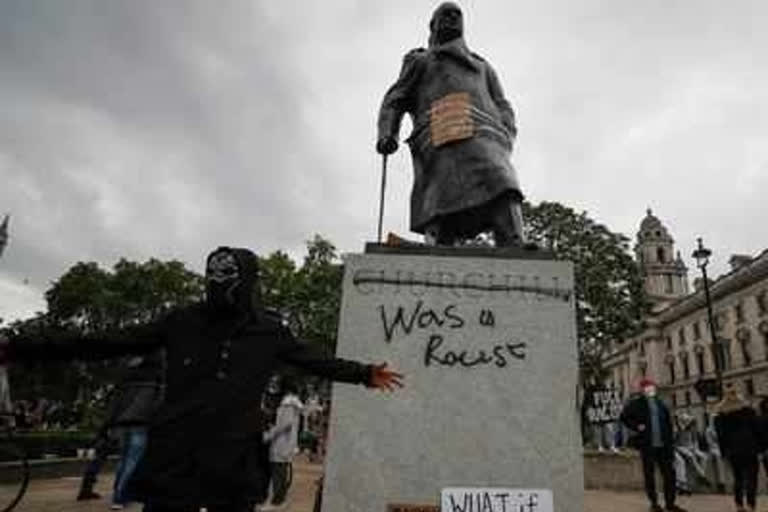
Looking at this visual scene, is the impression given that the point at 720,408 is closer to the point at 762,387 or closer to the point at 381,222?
the point at 381,222

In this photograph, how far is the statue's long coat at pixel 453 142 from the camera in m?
5.49

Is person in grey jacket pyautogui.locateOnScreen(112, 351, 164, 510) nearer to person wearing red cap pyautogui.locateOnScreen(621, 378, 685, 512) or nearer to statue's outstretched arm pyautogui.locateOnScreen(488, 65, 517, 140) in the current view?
statue's outstretched arm pyautogui.locateOnScreen(488, 65, 517, 140)

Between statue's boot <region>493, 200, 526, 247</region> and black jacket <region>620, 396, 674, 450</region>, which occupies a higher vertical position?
statue's boot <region>493, 200, 526, 247</region>

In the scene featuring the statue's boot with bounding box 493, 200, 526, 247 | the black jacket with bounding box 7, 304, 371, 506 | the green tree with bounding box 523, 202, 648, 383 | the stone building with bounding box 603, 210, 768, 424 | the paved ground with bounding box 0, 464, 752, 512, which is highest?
the stone building with bounding box 603, 210, 768, 424

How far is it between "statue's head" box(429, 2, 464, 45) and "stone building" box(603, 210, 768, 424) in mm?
35519

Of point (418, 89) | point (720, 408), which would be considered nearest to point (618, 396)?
point (720, 408)

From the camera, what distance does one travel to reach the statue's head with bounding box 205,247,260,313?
317cm

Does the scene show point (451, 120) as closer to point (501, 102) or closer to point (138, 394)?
point (501, 102)

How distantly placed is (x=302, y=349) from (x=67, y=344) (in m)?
1.02

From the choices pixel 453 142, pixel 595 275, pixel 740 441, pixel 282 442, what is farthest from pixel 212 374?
pixel 595 275

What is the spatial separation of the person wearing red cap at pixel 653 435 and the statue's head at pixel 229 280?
7.27m

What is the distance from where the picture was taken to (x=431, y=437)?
4.30 meters

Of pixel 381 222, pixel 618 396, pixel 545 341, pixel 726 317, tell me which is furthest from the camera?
pixel 726 317

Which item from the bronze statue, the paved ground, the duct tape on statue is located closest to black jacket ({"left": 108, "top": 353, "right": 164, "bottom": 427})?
the paved ground
